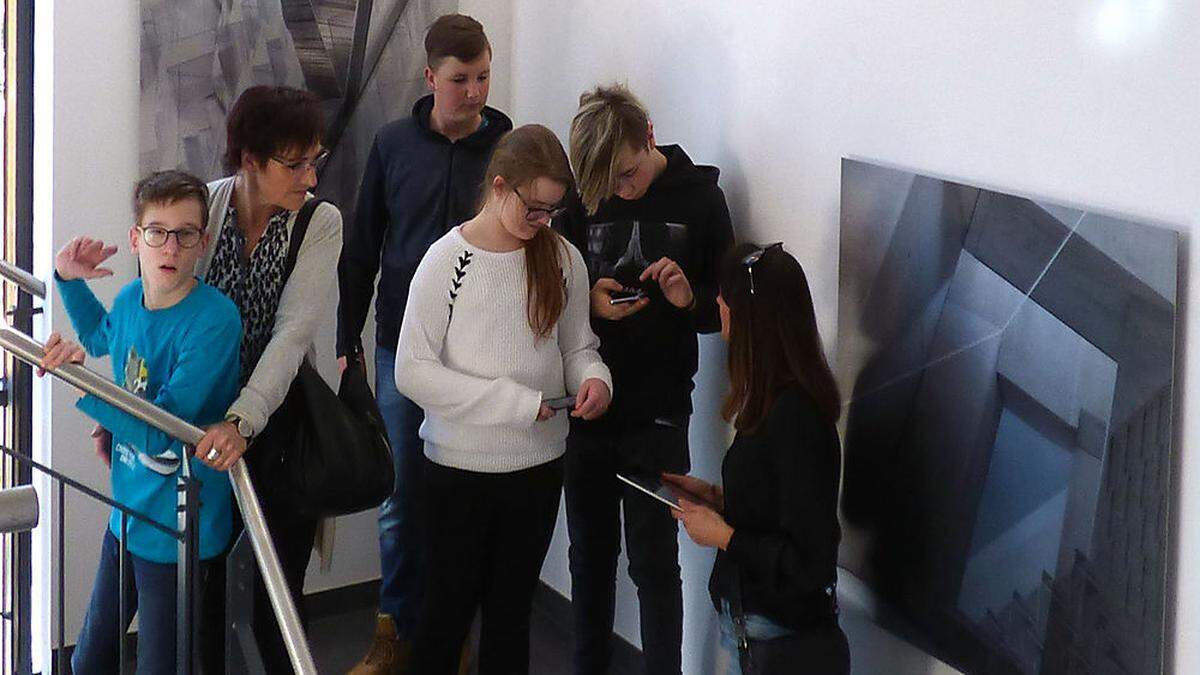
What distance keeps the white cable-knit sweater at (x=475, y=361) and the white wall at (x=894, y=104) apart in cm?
61

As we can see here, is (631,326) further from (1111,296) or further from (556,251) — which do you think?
(1111,296)

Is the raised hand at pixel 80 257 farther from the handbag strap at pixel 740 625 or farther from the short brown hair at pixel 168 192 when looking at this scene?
the handbag strap at pixel 740 625

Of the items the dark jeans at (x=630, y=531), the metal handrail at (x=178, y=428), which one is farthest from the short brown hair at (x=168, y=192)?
the dark jeans at (x=630, y=531)

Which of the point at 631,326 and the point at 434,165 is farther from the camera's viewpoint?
the point at 434,165

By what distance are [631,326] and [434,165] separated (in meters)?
0.72

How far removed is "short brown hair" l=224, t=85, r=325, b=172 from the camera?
2.73m

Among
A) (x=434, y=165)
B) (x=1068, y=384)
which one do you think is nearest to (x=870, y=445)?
(x=1068, y=384)

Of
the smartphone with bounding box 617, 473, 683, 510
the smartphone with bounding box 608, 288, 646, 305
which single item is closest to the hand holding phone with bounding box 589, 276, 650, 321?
the smartphone with bounding box 608, 288, 646, 305

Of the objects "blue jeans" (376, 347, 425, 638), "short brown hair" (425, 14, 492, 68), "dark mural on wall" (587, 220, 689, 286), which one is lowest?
"blue jeans" (376, 347, 425, 638)

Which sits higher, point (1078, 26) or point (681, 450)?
point (1078, 26)

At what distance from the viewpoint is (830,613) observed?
8.66ft

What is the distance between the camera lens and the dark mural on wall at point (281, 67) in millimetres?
3768

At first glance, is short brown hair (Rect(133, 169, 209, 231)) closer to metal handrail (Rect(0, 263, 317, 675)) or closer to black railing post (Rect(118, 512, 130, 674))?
metal handrail (Rect(0, 263, 317, 675))

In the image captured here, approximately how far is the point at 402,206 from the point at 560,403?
0.93 m
